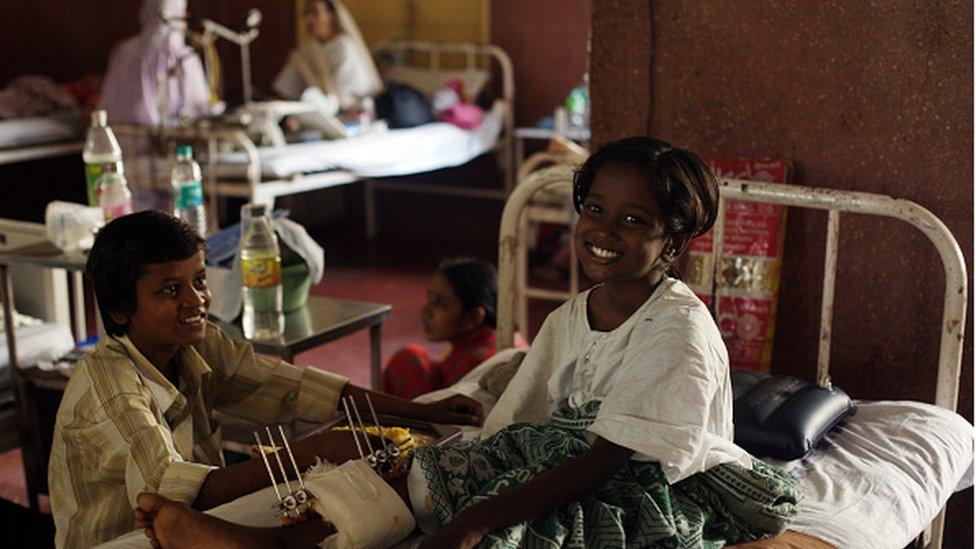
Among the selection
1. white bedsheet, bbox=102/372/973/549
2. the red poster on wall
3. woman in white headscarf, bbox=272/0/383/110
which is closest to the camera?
white bedsheet, bbox=102/372/973/549

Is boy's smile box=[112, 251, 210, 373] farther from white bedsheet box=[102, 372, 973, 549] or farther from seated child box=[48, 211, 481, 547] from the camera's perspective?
white bedsheet box=[102, 372, 973, 549]

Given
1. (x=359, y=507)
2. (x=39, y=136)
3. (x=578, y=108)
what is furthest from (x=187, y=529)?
(x=39, y=136)

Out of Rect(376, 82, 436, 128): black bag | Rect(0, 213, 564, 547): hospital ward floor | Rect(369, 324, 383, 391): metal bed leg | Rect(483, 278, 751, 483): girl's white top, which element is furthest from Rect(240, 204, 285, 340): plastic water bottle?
Rect(376, 82, 436, 128): black bag

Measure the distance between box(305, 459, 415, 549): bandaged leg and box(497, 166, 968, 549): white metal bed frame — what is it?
3.20 feet

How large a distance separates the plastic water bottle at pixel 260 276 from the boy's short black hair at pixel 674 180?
1.18 metres

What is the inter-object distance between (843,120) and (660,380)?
1.26 metres

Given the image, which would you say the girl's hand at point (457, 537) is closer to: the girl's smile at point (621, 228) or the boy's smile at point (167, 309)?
the girl's smile at point (621, 228)

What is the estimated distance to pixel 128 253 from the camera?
2.18m

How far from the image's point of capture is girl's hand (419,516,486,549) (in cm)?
177

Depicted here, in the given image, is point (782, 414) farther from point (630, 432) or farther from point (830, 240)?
point (630, 432)

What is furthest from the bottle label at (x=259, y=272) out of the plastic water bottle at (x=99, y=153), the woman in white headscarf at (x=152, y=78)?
the woman in white headscarf at (x=152, y=78)

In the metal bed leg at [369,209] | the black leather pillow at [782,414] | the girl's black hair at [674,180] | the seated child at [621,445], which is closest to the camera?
the seated child at [621,445]

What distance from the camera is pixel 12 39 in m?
7.49

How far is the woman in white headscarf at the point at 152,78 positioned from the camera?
20.6ft
